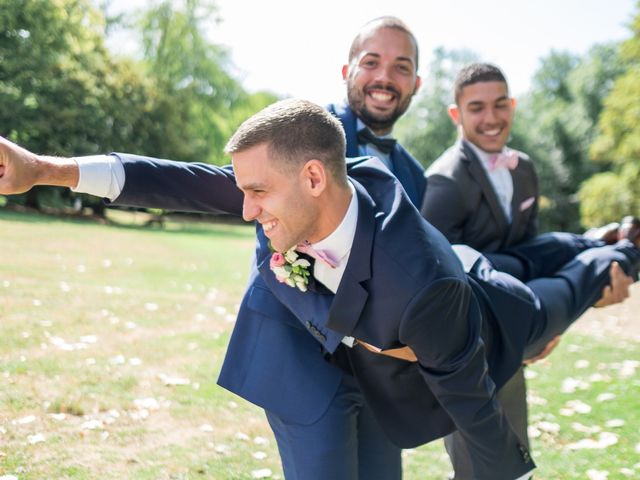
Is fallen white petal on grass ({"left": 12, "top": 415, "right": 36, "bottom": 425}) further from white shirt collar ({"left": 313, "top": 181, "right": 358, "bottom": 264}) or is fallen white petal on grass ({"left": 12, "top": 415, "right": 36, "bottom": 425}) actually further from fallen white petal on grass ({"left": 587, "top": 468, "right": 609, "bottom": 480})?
fallen white petal on grass ({"left": 587, "top": 468, "right": 609, "bottom": 480})

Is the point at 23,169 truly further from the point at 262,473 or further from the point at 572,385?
the point at 572,385

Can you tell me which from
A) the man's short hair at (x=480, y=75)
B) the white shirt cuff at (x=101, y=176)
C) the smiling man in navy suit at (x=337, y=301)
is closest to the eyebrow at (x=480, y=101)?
the man's short hair at (x=480, y=75)

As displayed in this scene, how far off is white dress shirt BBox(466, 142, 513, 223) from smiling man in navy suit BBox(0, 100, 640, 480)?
129 centimetres

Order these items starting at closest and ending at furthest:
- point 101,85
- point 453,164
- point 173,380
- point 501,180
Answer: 1. point 453,164
2. point 501,180
3. point 173,380
4. point 101,85

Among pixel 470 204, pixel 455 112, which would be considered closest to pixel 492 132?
pixel 455 112

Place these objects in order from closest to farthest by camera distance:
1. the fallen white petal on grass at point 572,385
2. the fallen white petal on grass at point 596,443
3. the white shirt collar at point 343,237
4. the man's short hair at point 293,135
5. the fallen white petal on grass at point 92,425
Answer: the man's short hair at point 293,135, the white shirt collar at point 343,237, the fallen white petal on grass at point 92,425, the fallen white petal on grass at point 596,443, the fallen white petal on grass at point 572,385

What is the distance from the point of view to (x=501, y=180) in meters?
4.91

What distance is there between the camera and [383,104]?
13.5 feet

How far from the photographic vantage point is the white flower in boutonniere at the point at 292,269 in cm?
299

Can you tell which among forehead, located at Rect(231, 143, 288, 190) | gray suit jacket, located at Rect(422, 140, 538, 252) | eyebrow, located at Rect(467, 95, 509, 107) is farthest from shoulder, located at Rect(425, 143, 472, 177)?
forehead, located at Rect(231, 143, 288, 190)

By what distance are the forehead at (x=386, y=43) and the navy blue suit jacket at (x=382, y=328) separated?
A: 1.15 metres

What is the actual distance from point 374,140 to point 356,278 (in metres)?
1.36

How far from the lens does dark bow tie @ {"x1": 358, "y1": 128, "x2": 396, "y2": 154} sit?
12.9ft

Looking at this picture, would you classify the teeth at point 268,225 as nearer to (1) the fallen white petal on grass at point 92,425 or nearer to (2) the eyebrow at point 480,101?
(2) the eyebrow at point 480,101
